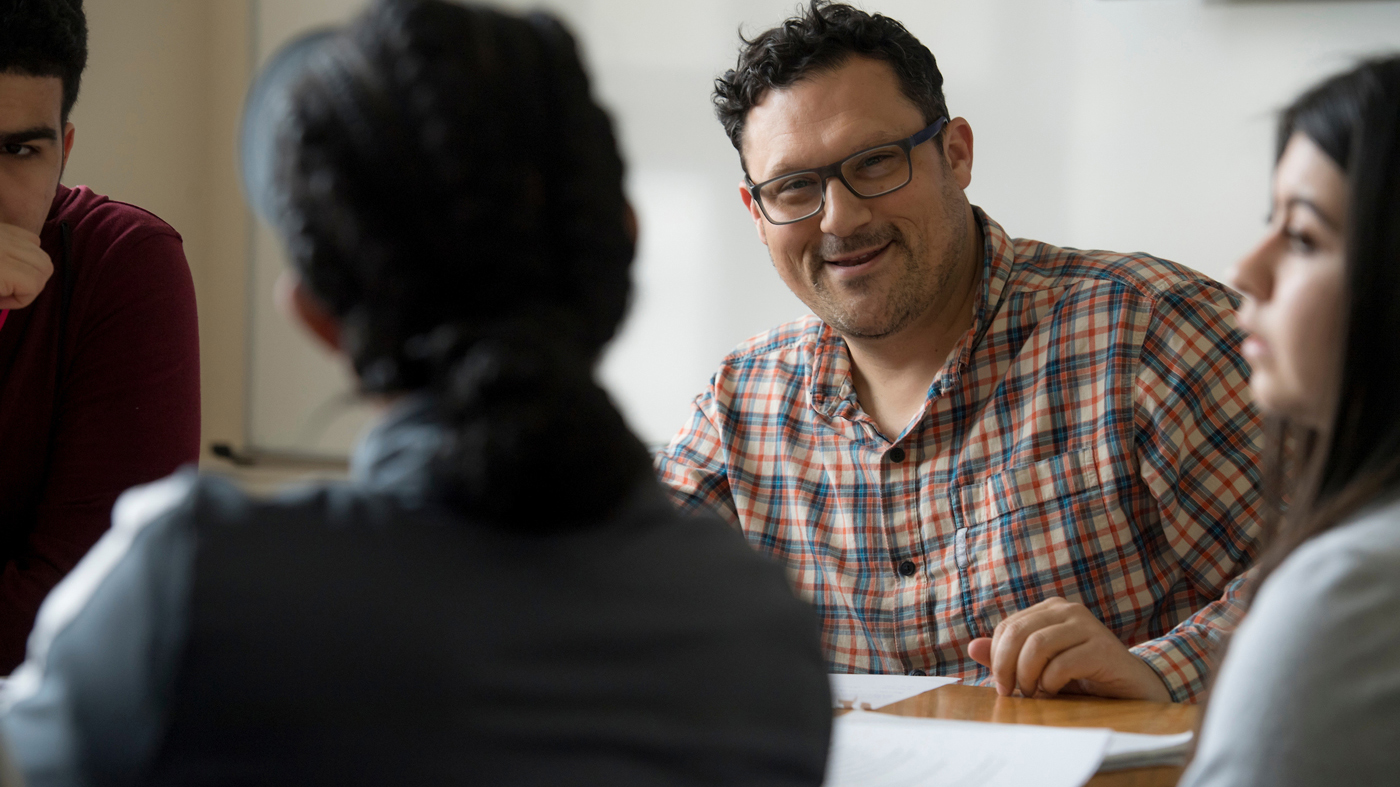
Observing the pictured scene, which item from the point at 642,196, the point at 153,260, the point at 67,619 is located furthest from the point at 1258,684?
the point at 642,196

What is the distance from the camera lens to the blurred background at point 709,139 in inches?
77.0

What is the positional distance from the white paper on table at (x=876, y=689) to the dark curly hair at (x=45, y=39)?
1.15 m

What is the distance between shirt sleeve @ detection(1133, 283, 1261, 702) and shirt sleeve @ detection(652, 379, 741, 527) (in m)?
0.58

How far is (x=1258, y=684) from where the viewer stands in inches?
23.6

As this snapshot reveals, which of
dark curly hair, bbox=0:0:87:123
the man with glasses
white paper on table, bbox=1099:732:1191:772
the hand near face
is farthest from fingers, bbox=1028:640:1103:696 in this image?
dark curly hair, bbox=0:0:87:123

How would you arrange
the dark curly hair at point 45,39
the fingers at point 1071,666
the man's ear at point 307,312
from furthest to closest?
the dark curly hair at point 45,39 → the fingers at point 1071,666 → the man's ear at point 307,312

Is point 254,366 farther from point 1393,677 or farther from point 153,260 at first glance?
point 1393,677

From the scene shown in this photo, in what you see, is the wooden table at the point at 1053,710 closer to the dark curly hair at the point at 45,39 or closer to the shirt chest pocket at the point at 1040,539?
the shirt chest pocket at the point at 1040,539

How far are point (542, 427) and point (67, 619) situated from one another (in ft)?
0.76

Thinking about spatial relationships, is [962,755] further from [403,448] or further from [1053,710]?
[403,448]

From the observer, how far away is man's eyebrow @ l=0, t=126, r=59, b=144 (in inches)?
53.3

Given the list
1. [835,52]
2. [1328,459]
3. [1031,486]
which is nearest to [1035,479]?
Answer: [1031,486]

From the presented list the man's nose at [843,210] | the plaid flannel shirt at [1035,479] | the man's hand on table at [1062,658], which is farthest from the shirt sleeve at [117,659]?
the man's nose at [843,210]

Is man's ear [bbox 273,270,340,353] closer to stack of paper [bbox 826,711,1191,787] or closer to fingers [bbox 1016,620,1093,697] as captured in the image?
stack of paper [bbox 826,711,1191,787]
